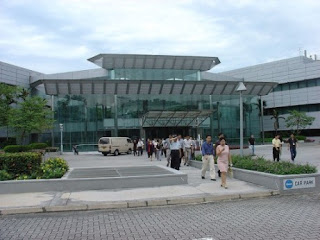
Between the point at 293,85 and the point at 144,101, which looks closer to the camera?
the point at 144,101

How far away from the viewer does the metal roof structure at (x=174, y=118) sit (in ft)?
137

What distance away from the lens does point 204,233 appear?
6.70m

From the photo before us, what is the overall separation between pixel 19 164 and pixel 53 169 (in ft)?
3.97

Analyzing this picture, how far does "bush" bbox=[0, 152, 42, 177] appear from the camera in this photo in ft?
43.1

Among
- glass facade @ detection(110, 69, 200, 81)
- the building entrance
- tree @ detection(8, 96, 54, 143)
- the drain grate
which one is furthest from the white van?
the drain grate

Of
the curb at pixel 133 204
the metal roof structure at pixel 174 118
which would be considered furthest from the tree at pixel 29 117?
the curb at pixel 133 204

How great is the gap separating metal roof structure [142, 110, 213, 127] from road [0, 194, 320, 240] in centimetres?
3129

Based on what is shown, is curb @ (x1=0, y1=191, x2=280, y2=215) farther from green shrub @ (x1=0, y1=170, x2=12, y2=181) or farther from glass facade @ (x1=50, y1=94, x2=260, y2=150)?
glass facade @ (x1=50, y1=94, x2=260, y2=150)

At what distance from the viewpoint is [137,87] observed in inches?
1866

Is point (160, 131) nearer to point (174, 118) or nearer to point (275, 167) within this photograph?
point (174, 118)

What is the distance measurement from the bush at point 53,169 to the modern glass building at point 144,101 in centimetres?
2710

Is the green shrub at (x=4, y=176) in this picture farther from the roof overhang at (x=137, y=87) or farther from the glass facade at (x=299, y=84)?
the glass facade at (x=299, y=84)

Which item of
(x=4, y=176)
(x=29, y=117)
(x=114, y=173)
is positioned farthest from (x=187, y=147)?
(x=29, y=117)

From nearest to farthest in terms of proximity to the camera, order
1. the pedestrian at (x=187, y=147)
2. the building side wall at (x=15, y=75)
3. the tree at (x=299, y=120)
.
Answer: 1. the pedestrian at (x=187, y=147)
2. the building side wall at (x=15, y=75)
3. the tree at (x=299, y=120)
